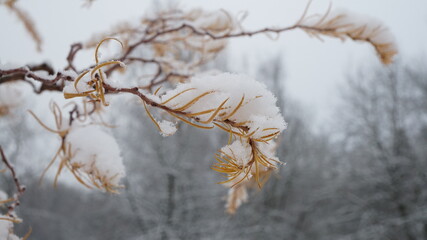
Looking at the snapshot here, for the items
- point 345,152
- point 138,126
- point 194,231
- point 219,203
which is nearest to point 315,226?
point 345,152

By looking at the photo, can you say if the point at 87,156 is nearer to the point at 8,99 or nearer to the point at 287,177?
the point at 8,99

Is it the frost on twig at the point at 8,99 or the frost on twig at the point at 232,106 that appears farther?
the frost on twig at the point at 8,99

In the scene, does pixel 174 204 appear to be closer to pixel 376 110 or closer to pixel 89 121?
Result: pixel 89 121

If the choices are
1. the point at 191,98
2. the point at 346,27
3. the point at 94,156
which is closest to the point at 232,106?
the point at 191,98

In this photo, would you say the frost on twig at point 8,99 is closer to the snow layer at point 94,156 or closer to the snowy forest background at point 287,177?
the snow layer at point 94,156

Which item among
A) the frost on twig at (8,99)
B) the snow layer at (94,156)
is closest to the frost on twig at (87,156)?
the snow layer at (94,156)

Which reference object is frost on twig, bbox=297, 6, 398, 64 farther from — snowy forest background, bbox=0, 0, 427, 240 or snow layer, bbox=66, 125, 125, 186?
snowy forest background, bbox=0, 0, 427, 240
